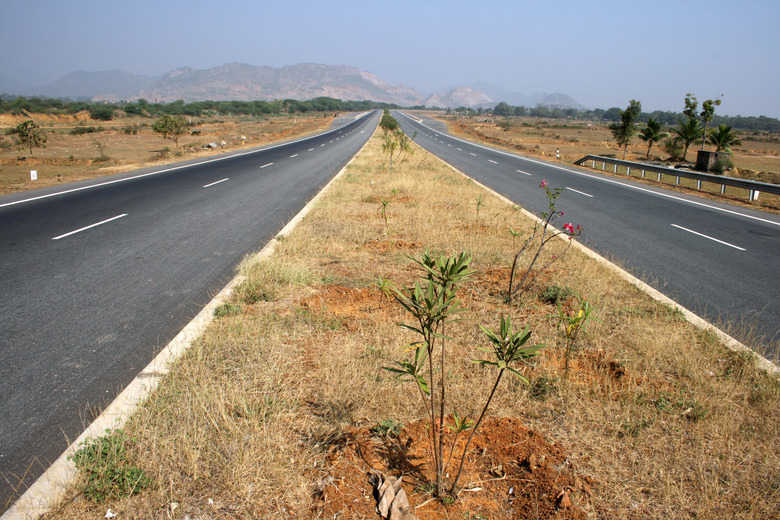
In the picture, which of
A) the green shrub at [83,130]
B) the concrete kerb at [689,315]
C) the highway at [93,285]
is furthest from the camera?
the green shrub at [83,130]

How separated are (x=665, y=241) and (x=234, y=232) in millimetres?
8425

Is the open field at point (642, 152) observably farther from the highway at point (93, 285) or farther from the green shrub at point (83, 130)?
the green shrub at point (83, 130)

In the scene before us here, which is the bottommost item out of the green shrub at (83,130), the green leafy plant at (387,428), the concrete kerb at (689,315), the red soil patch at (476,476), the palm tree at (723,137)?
the red soil patch at (476,476)

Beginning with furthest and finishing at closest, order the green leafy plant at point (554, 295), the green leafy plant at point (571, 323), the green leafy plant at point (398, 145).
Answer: the green leafy plant at point (398, 145)
the green leafy plant at point (554, 295)
the green leafy plant at point (571, 323)

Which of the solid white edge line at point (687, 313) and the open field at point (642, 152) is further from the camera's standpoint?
the open field at point (642, 152)

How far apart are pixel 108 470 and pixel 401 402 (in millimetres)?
1944

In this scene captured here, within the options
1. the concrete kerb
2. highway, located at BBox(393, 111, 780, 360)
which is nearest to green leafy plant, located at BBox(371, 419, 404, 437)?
the concrete kerb

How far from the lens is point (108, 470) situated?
279 cm

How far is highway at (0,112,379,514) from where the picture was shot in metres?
3.48

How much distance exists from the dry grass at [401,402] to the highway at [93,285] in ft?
1.89

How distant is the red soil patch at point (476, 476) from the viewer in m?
2.69

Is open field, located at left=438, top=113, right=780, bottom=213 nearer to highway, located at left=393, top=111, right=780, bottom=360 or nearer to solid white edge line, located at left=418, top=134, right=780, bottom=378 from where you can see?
highway, located at left=393, top=111, right=780, bottom=360

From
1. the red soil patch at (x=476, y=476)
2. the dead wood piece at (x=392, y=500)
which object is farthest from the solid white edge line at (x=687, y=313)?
the dead wood piece at (x=392, y=500)

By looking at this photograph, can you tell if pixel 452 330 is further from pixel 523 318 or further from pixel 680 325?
pixel 680 325
